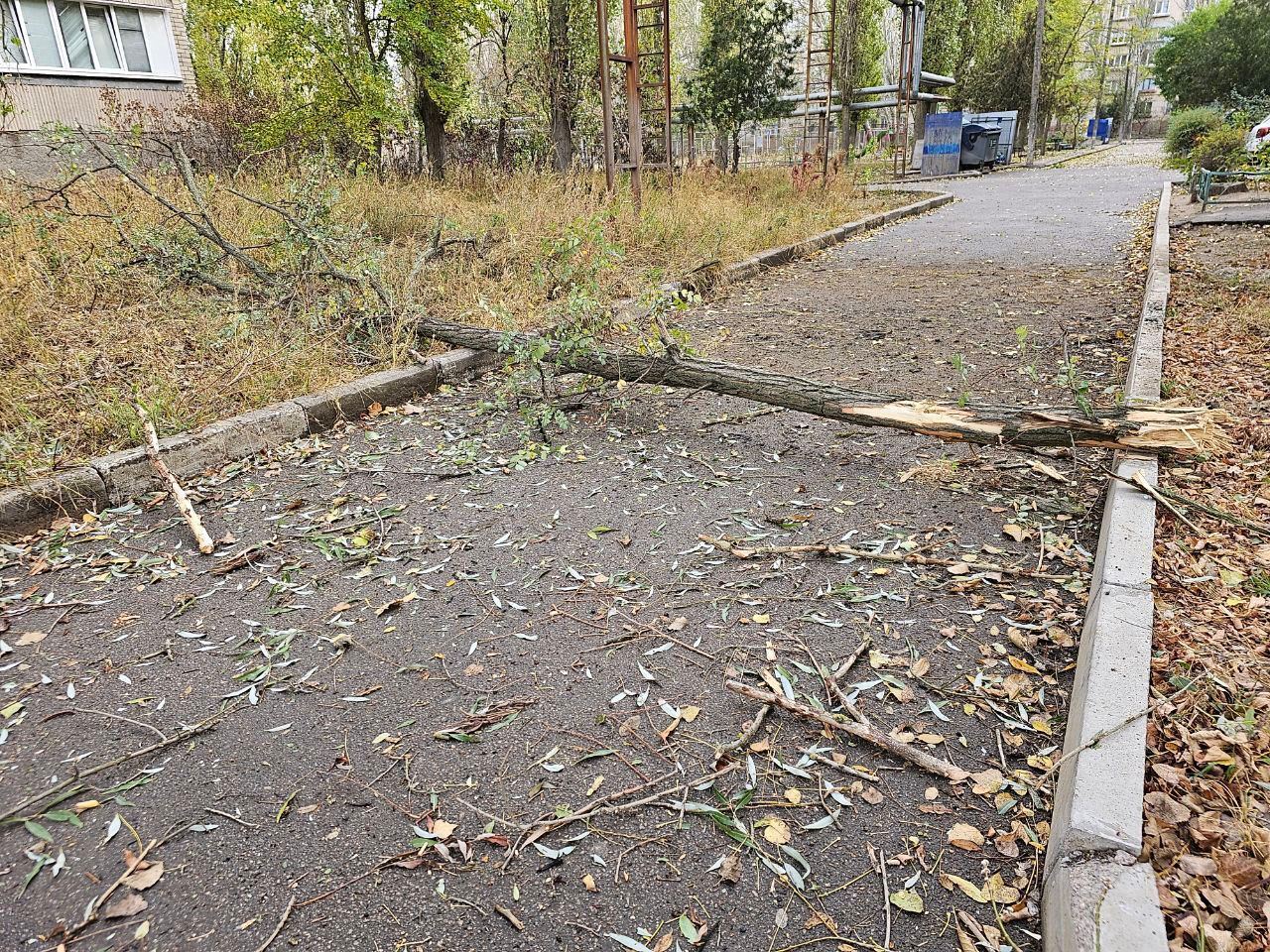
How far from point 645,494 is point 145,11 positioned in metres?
19.4

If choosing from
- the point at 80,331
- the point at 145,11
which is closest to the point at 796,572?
the point at 80,331

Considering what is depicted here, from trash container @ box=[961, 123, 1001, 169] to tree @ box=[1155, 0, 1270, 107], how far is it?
7843mm

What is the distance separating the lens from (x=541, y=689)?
8.25 ft

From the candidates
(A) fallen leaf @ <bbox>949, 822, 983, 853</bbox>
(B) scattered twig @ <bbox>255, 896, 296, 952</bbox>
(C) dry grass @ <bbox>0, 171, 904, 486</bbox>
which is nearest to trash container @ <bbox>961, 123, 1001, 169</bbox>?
(C) dry grass @ <bbox>0, 171, 904, 486</bbox>

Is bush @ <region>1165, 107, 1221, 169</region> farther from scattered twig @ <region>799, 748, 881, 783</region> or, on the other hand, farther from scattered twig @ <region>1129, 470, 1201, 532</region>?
scattered twig @ <region>799, 748, 881, 783</region>

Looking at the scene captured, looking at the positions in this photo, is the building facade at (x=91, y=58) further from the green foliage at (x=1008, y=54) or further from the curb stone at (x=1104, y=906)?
the green foliage at (x=1008, y=54)

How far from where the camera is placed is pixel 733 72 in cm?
1600

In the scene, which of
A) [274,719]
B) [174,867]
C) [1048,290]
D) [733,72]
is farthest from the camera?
[733,72]

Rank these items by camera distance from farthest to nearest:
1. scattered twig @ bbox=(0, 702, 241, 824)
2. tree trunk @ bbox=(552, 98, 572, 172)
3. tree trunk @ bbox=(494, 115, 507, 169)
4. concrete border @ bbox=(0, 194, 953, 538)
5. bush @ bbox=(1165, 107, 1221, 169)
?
bush @ bbox=(1165, 107, 1221, 169)
tree trunk @ bbox=(494, 115, 507, 169)
tree trunk @ bbox=(552, 98, 572, 172)
concrete border @ bbox=(0, 194, 953, 538)
scattered twig @ bbox=(0, 702, 241, 824)

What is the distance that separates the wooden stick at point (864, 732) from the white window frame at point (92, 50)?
18147 mm

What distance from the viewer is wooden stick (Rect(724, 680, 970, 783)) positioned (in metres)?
2.11

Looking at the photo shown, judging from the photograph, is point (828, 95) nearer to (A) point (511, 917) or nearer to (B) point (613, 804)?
(B) point (613, 804)

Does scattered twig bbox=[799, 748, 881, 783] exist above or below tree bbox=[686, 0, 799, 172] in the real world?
below

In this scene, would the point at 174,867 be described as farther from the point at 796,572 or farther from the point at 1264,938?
the point at 1264,938
